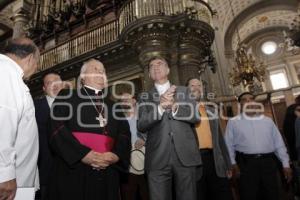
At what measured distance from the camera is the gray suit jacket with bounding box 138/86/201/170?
223 centimetres

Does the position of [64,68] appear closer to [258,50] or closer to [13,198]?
[13,198]

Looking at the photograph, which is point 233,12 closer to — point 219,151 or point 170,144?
point 219,151

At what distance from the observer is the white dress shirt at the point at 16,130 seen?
1422mm

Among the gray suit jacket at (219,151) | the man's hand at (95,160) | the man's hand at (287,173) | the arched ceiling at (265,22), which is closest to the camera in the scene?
the man's hand at (95,160)

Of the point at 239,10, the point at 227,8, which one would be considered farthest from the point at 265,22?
the point at 227,8

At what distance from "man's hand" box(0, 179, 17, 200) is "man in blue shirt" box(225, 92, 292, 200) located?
7.96ft

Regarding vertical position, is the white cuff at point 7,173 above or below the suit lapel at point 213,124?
below

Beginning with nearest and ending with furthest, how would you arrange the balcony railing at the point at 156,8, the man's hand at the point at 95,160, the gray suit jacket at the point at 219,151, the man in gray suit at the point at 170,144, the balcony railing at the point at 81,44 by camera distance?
the man's hand at the point at 95,160
the man in gray suit at the point at 170,144
the gray suit jacket at the point at 219,151
the balcony railing at the point at 156,8
the balcony railing at the point at 81,44

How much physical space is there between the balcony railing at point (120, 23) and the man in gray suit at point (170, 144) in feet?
16.3

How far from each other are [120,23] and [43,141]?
21.1 feet

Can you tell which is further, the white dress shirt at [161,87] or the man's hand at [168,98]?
the white dress shirt at [161,87]

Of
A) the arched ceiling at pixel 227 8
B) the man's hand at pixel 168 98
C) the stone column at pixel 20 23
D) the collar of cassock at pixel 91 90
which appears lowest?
the man's hand at pixel 168 98

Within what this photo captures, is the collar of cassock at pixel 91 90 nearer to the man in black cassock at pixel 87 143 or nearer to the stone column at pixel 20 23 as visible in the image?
the man in black cassock at pixel 87 143

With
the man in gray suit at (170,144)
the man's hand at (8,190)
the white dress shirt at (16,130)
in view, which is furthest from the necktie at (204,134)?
the man's hand at (8,190)
